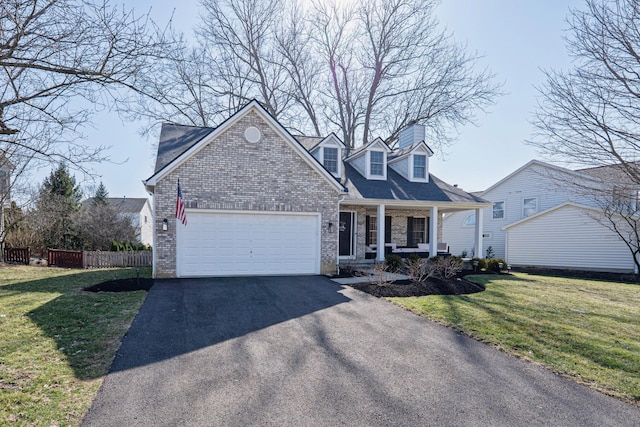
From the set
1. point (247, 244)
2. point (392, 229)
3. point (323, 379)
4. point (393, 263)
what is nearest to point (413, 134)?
point (392, 229)

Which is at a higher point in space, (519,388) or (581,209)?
(581,209)

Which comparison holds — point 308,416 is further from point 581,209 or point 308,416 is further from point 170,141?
point 581,209

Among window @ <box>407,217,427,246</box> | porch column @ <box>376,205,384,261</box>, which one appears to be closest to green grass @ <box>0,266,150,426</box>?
porch column @ <box>376,205,384,261</box>

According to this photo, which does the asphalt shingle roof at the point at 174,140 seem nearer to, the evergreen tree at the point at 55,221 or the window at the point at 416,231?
the evergreen tree at the point at 55,221

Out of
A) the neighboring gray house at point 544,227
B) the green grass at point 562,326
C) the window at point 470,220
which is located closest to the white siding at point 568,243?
the neighboring gray house at point 544,227

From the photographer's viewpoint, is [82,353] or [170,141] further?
[170,141]

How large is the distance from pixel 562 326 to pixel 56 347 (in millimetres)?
8707

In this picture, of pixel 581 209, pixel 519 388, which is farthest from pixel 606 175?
pixel 519 388

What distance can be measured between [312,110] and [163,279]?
19376 millimetres

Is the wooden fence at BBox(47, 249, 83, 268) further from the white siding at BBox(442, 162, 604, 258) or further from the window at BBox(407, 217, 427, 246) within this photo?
the white siding at BBox(442, 162, 604, 258)

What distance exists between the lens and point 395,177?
18.3 m

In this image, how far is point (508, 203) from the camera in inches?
963

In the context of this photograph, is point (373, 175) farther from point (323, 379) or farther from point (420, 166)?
point (323, 379)

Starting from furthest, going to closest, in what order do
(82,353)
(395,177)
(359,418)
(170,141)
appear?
1. (395,177)
2. (170,141)
3. (82,353)
4. (359,418)
